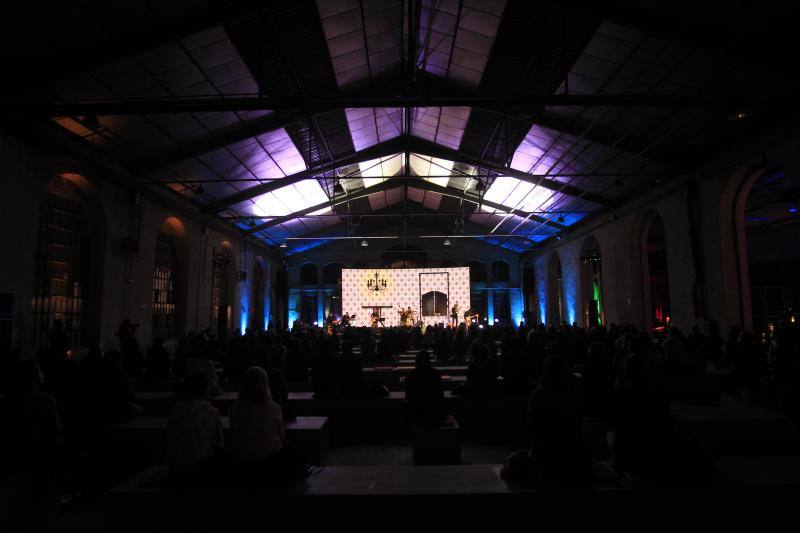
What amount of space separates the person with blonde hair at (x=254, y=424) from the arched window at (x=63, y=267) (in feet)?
22.1

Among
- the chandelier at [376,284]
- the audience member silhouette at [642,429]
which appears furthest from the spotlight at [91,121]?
the chandelier at [376,284]

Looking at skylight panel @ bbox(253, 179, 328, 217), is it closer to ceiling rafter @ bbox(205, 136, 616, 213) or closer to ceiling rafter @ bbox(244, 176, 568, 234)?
ceiling rafter @ bbox(244, 176, 568, 234)

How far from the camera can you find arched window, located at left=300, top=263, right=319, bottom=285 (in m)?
24.1

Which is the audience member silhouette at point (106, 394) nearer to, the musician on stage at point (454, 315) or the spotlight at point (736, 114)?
the spotlight at point (736, 114)

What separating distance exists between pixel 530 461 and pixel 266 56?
781 cm

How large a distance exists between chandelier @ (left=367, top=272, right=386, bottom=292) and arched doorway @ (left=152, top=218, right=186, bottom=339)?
31.7ft

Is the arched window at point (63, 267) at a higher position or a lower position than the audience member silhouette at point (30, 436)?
higher

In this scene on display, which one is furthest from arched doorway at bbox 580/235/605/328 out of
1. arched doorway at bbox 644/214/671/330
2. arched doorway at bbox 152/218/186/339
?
arched doorway at bbox 152/218/186/339

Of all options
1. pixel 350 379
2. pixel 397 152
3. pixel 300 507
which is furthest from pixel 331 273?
pixel 300 507

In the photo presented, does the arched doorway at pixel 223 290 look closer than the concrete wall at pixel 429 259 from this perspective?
Yes

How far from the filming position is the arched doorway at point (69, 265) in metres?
8.24

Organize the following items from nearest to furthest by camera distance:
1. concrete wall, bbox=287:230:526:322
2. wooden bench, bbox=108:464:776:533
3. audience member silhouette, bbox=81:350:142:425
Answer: wooden bench, bbox=108:464:776:533, audience member silhouette, bbox=81:350:142:425, concrete wall, bbox=287:230:526:322

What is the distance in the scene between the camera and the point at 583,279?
17234 mm

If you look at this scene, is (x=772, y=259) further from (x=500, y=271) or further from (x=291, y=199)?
(x=291, y=199)
